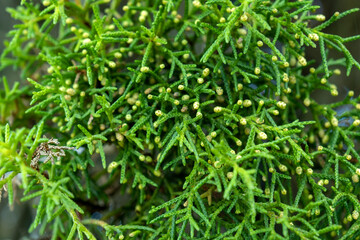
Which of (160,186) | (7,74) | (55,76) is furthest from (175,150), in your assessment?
(7,74)

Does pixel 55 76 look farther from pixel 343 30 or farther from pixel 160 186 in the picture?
pixel 343 30

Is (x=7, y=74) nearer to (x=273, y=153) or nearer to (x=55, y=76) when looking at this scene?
(x=55, y=76)

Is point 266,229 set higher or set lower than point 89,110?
lower

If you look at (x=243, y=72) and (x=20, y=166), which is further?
(x=243, y=72)

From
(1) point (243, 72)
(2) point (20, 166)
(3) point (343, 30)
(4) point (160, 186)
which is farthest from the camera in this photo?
(3) point (343, 30)

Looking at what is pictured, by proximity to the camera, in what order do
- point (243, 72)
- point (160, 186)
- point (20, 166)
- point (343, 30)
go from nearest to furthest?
point (20, 166) → point (243, 72) → point (160, 186) → point (343, 30)

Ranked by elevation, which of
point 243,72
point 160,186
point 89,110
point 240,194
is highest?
point 243,72
